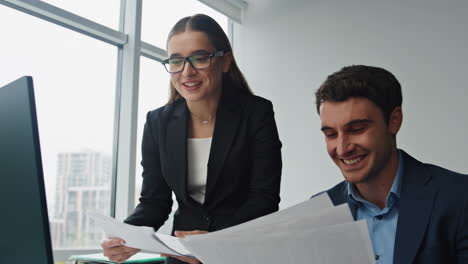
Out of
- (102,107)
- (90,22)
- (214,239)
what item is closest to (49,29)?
(90,22)

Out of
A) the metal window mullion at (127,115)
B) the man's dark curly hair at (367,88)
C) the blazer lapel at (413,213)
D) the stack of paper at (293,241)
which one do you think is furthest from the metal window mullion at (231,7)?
the stack of paper at (293,241)

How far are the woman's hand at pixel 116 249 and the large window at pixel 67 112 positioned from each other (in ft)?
6.16

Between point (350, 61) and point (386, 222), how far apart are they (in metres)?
3.02

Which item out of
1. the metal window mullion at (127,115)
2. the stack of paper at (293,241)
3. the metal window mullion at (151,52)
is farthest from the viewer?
the metal window mullion at (151,52)

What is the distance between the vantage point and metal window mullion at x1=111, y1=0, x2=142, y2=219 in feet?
10.8

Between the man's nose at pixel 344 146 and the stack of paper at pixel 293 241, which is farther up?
the man's nose at pixel 344 146

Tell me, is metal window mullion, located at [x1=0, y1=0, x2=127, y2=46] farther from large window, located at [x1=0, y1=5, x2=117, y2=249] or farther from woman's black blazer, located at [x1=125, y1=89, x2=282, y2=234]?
woman's black blazer, located at [x1=125, y1=89, x2=282, y2=234]

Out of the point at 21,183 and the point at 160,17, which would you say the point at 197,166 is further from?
the point at 160,17

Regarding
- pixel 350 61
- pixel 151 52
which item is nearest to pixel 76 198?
pixel 151 52

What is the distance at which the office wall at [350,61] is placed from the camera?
347 centimetres

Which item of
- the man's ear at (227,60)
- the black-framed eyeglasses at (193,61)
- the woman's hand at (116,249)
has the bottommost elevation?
the woman's hand at (116,249)

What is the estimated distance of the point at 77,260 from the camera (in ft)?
5.24

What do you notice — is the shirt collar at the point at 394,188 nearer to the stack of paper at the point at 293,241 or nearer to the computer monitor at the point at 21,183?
the stack of paper at the point at 293,241

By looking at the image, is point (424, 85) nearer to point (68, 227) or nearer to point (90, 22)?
point (90, 22)
